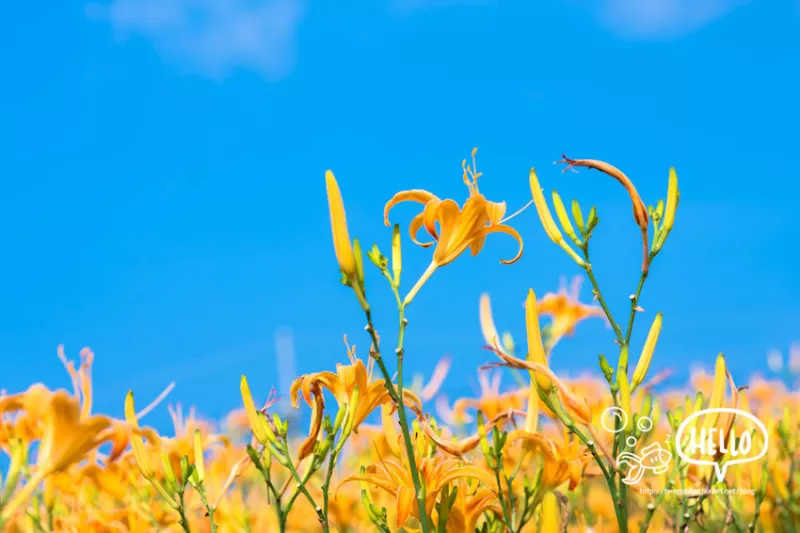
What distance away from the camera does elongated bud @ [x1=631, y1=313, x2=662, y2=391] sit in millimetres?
1415

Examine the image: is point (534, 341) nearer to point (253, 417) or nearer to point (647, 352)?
point (647, 352)

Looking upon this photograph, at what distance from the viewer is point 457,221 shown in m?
1.56

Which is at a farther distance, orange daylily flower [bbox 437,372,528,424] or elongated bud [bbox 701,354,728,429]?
orange daylily flower [bbox 437,372,528,424]

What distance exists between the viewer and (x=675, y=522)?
1.76m

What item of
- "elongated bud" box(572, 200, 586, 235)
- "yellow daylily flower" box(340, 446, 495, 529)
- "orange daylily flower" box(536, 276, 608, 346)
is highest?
"orange daylily flower" box(536, 276, 608, 346)

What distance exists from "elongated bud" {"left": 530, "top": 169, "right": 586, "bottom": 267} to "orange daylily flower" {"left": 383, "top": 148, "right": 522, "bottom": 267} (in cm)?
9

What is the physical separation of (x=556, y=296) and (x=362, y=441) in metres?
1.15

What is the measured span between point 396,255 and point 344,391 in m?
0.28

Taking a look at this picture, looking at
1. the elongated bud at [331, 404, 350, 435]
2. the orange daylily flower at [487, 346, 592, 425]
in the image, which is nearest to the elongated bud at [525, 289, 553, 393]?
the orange daylily flower at [487, 346, 592, 425]

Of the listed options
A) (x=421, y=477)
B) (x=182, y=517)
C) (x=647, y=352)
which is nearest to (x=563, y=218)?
(x=647, y=352)

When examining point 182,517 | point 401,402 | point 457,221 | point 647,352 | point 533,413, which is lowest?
point 182,517

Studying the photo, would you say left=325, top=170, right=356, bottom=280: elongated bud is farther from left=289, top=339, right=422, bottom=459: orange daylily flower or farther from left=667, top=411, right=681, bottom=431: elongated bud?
left=667, top=411, right=681, bottom=431: elongated bud

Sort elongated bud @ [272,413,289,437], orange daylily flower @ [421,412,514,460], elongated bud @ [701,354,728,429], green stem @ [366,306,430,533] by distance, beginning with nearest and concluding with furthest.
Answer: green stem @ [366,306,430,533] → orange daylily flower @ [421,412,514,460] → elongated bud @ [701,354,728,429] → elongated bud @ [272,413,289,437]

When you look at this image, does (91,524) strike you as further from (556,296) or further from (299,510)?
(556,296)
